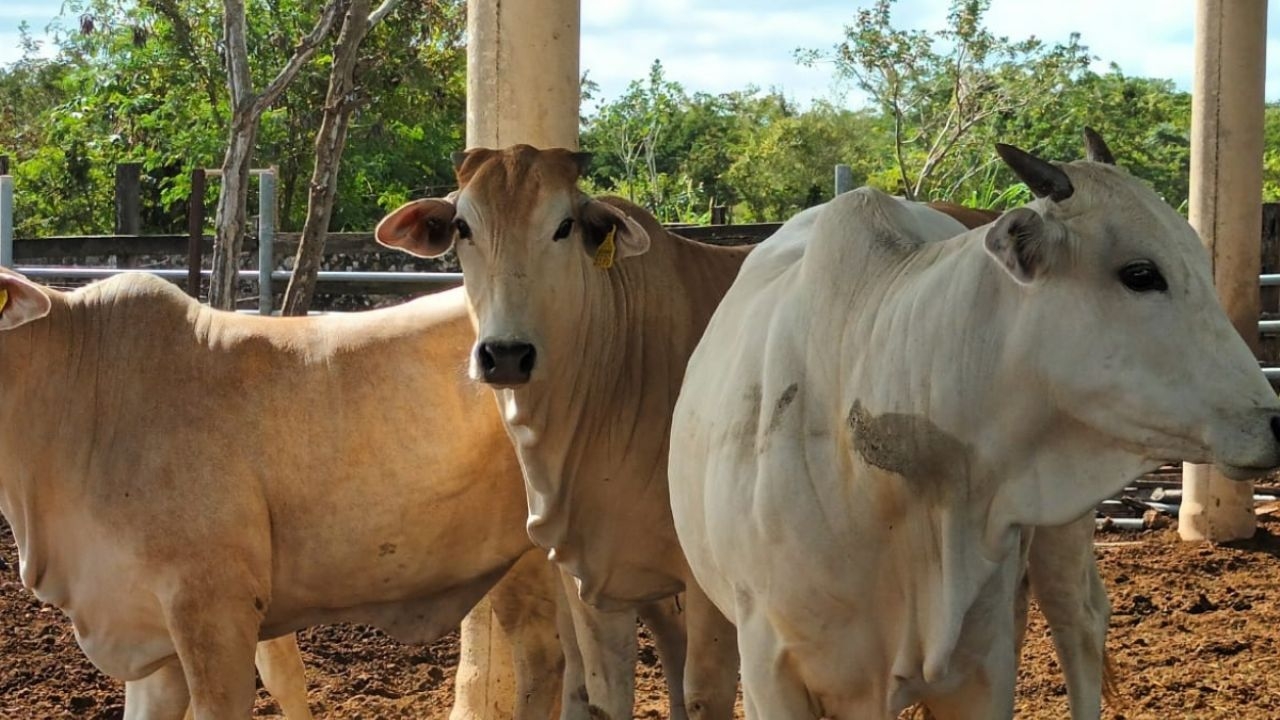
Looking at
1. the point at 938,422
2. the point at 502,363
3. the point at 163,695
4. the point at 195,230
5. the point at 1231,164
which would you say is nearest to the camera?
the point at 938,422

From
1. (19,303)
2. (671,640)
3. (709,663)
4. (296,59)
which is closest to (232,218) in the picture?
(296,59)

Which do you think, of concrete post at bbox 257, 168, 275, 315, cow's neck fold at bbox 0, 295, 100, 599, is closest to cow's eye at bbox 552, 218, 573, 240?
cow's neck fold at bbox 0, 295, 100, 599

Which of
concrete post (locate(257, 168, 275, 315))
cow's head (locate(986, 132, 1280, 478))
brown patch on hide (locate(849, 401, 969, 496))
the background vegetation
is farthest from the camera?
the background vegetation

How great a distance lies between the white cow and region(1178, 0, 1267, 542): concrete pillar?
4662mm

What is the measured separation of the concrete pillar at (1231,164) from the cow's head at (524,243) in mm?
4288

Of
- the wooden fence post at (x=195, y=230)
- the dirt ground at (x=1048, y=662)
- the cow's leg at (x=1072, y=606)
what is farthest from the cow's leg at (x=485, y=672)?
the wooden fence post at (x=195, y=230)

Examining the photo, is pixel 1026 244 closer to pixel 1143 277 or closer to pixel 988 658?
pixel 1143 277

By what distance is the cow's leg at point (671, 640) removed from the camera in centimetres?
527

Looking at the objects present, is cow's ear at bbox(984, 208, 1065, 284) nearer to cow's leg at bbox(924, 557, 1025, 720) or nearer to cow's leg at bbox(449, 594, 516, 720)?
cow's leg at bbox(924, 557, 1025, 720)

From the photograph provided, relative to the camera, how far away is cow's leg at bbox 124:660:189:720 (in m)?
5.23

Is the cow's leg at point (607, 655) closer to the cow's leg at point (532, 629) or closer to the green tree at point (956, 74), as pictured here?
the cow's leg at point (532, 629)

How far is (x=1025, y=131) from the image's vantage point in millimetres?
22562

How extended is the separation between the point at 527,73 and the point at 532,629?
1868 millimetres

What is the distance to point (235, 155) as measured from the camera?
340 inches
